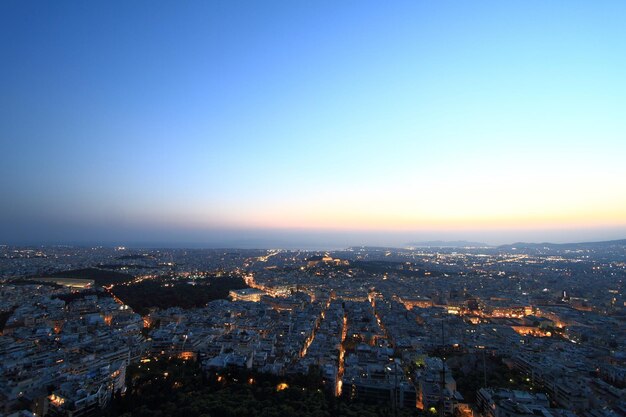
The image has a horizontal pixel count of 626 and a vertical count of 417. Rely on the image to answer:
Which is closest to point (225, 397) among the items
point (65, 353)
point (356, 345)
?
point (356, 345)

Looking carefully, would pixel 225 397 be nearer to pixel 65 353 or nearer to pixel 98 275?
pixel 65 353

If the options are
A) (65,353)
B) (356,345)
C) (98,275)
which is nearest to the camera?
(65,353)

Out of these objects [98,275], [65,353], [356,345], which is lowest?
[98,275]

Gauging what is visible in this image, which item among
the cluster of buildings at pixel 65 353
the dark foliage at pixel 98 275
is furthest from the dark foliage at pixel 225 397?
the dark foliage at pixel 98 275

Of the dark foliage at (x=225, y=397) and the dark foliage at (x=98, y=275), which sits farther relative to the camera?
the dark foliage at (x=98, y=275)

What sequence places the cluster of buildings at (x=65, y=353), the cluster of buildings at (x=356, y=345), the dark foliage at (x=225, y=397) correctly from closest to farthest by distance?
the dark foliage at (x=225, y=397) → the cluster of buildings at (x=65, y=353) → the cluster of buildings at (x=356, y=345)

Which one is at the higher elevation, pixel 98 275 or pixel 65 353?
pixel 65 353

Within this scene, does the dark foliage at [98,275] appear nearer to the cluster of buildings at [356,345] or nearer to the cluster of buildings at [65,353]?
the cluster of buildings at [356,345]

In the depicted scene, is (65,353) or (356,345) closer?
(65,353)

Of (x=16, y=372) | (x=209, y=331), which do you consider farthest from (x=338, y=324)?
(x=16, y=372)

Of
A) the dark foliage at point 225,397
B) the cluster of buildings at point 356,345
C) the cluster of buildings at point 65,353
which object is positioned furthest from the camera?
the cluster of buildings at point 356,345

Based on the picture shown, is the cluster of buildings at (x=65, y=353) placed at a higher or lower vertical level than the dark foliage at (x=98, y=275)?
higher

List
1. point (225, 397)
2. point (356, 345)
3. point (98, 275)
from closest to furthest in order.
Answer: point (225, 397) < point (356, 345) < point (98, 275)

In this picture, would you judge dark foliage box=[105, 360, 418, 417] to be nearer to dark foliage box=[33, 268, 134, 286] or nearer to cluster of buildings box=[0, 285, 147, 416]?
cluster of buildings box=[0, 285, 147, 416]
